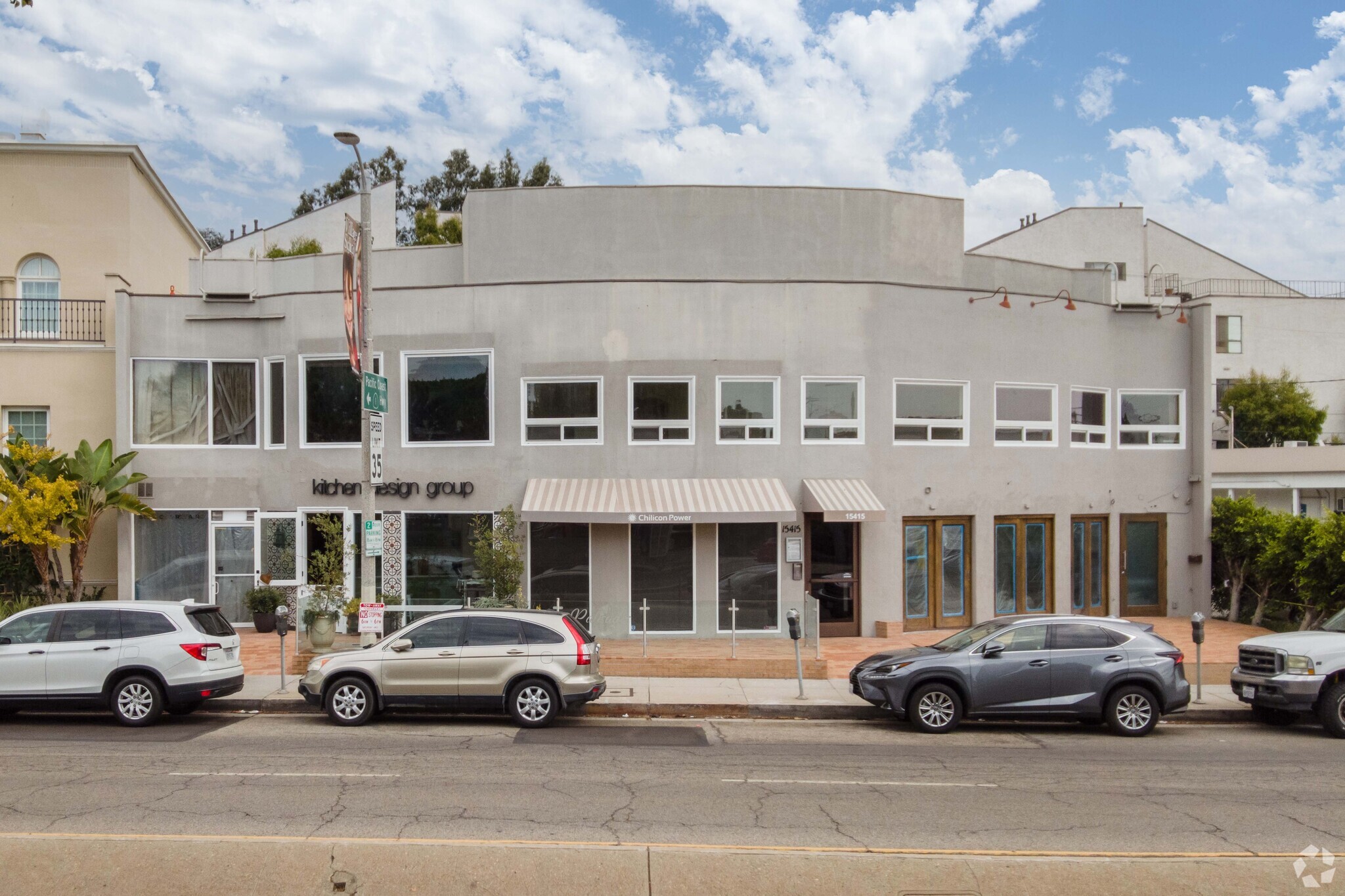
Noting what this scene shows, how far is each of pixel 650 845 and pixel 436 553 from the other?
42.7 feet

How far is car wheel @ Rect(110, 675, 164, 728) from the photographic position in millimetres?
13062

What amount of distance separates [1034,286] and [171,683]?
2071 cm

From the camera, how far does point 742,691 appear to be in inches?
610

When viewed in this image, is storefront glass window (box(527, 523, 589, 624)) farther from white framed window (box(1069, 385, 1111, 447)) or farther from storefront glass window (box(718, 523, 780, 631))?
white framed window (box(1069, 385, 1111, 447))

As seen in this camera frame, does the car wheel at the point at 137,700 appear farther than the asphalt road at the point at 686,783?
Yes

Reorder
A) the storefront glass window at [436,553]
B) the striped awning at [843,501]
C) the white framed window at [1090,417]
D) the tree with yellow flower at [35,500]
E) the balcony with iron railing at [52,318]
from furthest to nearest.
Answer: the balcony with iron railing at [52,318]
the white framed window at [1090,417]
the storefront glass window at [436,553]
the striped awning at [843,501]
the tree with yellow flower at [35,500]

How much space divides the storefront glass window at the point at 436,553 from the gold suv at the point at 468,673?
6.64 m

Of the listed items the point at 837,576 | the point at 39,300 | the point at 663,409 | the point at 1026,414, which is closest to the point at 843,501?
the point at 837,576

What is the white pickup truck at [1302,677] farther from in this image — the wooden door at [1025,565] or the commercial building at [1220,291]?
the commercial building at [1220,291]

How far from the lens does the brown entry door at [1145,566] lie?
902 inches

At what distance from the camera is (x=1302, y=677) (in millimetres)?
13367

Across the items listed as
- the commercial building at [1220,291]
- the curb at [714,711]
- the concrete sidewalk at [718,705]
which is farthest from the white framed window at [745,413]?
the commercial building at [1220,291]

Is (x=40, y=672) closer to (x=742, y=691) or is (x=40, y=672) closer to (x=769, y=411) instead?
(x=742, y=691)

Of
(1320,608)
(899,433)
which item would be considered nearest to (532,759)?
(899,433)
